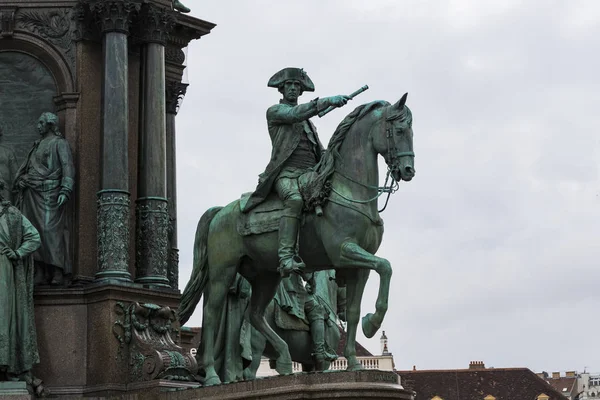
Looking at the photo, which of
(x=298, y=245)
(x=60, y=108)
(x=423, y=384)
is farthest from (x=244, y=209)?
(x=423, y=384)

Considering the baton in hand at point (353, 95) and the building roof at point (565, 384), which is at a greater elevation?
the building roof at point (565, 384)

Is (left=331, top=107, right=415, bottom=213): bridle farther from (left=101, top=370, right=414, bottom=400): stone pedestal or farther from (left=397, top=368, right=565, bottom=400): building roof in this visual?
(left=397, top=368, right=565, bottom=400): building roof

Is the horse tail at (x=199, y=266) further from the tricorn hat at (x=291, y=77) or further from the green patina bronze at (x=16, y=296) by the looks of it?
the green patina bronze at (x=16, y=296)

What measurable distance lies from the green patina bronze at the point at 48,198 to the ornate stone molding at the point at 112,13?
5.49 ft

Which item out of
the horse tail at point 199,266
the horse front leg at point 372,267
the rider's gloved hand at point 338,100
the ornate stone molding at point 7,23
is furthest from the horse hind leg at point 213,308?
the ornate stone molding at point 7,23

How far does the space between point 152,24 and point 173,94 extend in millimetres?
3466

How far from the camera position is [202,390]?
58.5ft

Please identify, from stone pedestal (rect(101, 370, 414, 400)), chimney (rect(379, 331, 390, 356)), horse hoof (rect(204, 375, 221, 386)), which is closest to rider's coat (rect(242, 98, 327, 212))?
horse hoof (rect(204, 375, 221, 386))

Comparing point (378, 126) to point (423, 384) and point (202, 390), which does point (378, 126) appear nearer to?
point (202, 390)

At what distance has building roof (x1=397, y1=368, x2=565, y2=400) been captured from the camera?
233 ft

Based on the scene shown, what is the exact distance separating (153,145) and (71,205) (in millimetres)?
1371

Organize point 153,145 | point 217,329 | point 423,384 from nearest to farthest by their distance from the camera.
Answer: point 217,329 → point 153,145 → point 423,384

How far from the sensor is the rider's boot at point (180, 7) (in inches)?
918

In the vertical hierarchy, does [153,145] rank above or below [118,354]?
above
